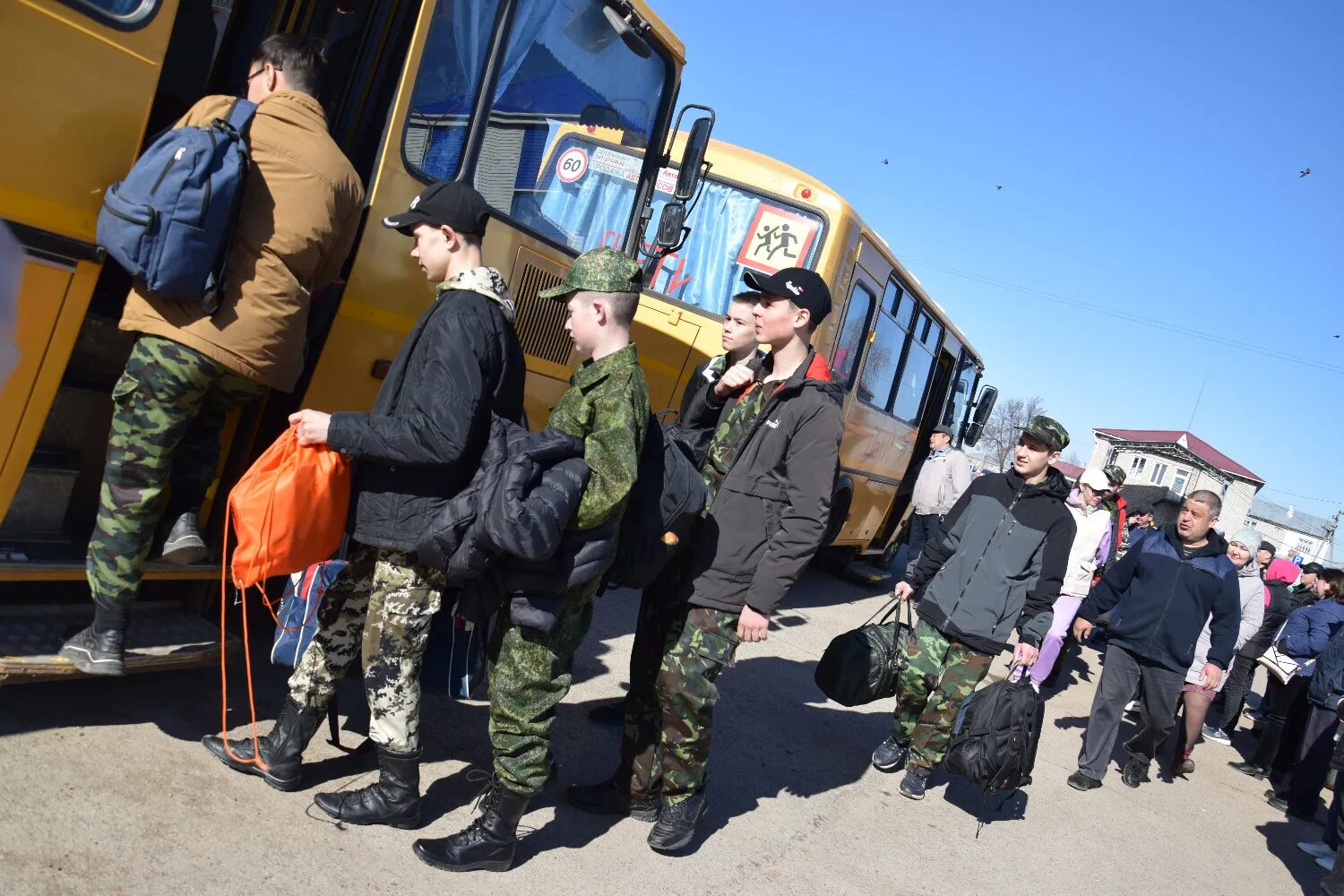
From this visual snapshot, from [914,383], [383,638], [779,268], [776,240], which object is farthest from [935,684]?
[914,383]

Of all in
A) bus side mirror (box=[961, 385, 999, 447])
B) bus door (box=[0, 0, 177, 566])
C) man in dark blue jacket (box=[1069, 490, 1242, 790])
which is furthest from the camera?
bus side mirror (box=[961, 385, 999, 447])

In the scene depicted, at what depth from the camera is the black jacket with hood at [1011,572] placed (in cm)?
512

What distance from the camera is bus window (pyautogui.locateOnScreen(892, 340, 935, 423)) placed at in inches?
436

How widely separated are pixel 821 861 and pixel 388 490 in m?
2.50

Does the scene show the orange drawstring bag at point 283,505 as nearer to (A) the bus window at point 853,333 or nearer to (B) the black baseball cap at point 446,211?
(B) the black baseball cap at point 446,211

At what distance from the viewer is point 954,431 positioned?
44.9ft

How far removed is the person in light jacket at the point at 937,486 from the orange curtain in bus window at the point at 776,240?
136 inches

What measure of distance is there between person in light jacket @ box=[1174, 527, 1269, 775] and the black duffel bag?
3.46m

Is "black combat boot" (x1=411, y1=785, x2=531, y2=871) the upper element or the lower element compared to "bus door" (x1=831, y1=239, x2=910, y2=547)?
lower

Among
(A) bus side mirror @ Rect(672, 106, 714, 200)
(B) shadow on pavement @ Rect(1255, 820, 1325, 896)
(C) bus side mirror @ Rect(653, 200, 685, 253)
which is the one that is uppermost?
(A) bus side mirror @ Rect(672, 106, 714, 200)

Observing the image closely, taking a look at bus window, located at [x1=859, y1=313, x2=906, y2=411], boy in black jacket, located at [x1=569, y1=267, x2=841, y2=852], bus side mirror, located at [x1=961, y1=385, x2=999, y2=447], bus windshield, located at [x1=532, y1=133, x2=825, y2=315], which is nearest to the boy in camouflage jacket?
boy in black jacket, located at [x1=569, y1=267, x2=841, y2=852]

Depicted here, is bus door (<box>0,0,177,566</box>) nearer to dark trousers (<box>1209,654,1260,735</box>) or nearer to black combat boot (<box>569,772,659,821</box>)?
black combat boot (<box>569,772,659,821</box>)

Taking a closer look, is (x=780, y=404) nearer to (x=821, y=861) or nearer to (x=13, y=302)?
(x=821, y=861)

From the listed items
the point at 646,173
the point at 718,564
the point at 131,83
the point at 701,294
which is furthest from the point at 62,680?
the point at 701,294
